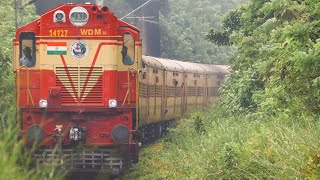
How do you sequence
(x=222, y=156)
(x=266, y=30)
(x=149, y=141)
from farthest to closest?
(x=149, y=141) < (x=266, y=30) < (x=222, y=156)

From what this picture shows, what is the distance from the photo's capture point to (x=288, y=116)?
9.55 m

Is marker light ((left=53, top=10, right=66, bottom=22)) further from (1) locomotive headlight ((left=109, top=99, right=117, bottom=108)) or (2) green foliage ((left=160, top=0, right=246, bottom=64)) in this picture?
(2) green foliage ((left=160, top=0, right=246, bottom=64))

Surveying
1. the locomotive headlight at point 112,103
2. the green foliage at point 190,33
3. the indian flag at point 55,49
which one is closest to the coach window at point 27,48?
the indian flag at point 55,49

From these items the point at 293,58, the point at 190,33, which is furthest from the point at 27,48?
the point at 190,33

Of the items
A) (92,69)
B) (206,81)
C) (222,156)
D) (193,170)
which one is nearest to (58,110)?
(92,69)

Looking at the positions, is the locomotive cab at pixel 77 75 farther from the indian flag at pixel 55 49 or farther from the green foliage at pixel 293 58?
the green foliage at pixel 293 58

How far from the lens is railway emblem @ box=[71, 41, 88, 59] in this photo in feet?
37.7

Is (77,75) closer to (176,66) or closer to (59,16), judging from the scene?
(59,16)

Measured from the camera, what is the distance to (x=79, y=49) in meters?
11.5

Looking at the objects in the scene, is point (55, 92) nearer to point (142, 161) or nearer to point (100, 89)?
point (100, 89)

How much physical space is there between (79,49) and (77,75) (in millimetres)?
534

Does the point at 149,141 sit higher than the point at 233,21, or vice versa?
the point at 233,21

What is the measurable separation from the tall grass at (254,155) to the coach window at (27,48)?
3196mm

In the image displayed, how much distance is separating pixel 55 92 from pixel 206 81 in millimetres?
15681
